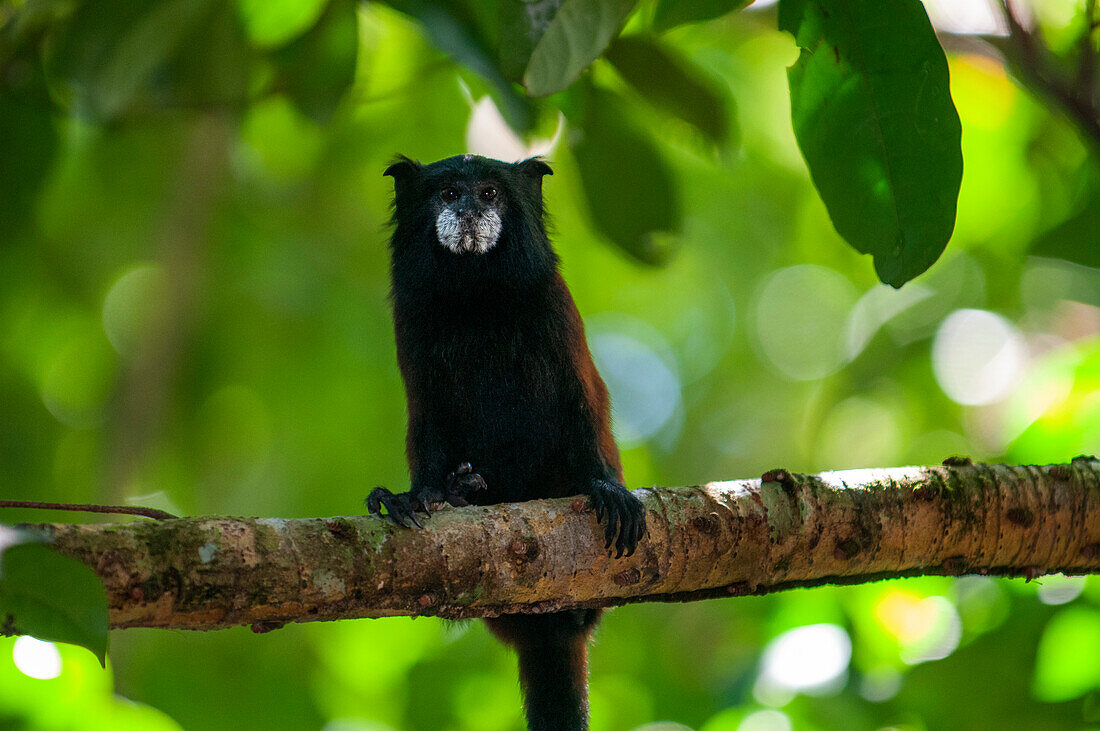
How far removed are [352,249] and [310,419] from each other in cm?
120

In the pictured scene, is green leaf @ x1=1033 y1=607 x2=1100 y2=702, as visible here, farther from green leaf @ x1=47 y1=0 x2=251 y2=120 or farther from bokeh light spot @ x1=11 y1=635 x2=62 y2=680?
green leaf @ x1=47 y1=0 x2=251 y2=120

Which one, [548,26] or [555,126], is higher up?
[555,126]

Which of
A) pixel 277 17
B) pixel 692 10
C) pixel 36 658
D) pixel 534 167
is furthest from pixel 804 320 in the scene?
pixel 36 658

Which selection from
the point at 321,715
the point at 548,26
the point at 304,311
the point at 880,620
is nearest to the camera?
the point at 548,26

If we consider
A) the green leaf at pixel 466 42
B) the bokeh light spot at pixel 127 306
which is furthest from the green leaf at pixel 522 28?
the bokeh light spot at pixel 127 306

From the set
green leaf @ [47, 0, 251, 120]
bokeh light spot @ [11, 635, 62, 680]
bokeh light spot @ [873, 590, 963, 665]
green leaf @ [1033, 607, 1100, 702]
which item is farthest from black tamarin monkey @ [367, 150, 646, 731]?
green leaf @ [1033, 607, 1100, 702]

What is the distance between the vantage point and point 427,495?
2.42 m

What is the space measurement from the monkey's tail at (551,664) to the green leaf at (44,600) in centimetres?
169

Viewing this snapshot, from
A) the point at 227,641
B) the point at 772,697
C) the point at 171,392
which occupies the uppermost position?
the point at 171,392

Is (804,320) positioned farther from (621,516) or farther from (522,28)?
(522,28)

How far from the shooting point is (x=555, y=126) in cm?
276

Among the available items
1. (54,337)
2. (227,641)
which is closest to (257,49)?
(54,337)

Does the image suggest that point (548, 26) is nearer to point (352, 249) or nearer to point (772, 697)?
point (772, 697)

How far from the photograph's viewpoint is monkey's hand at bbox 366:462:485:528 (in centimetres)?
209
